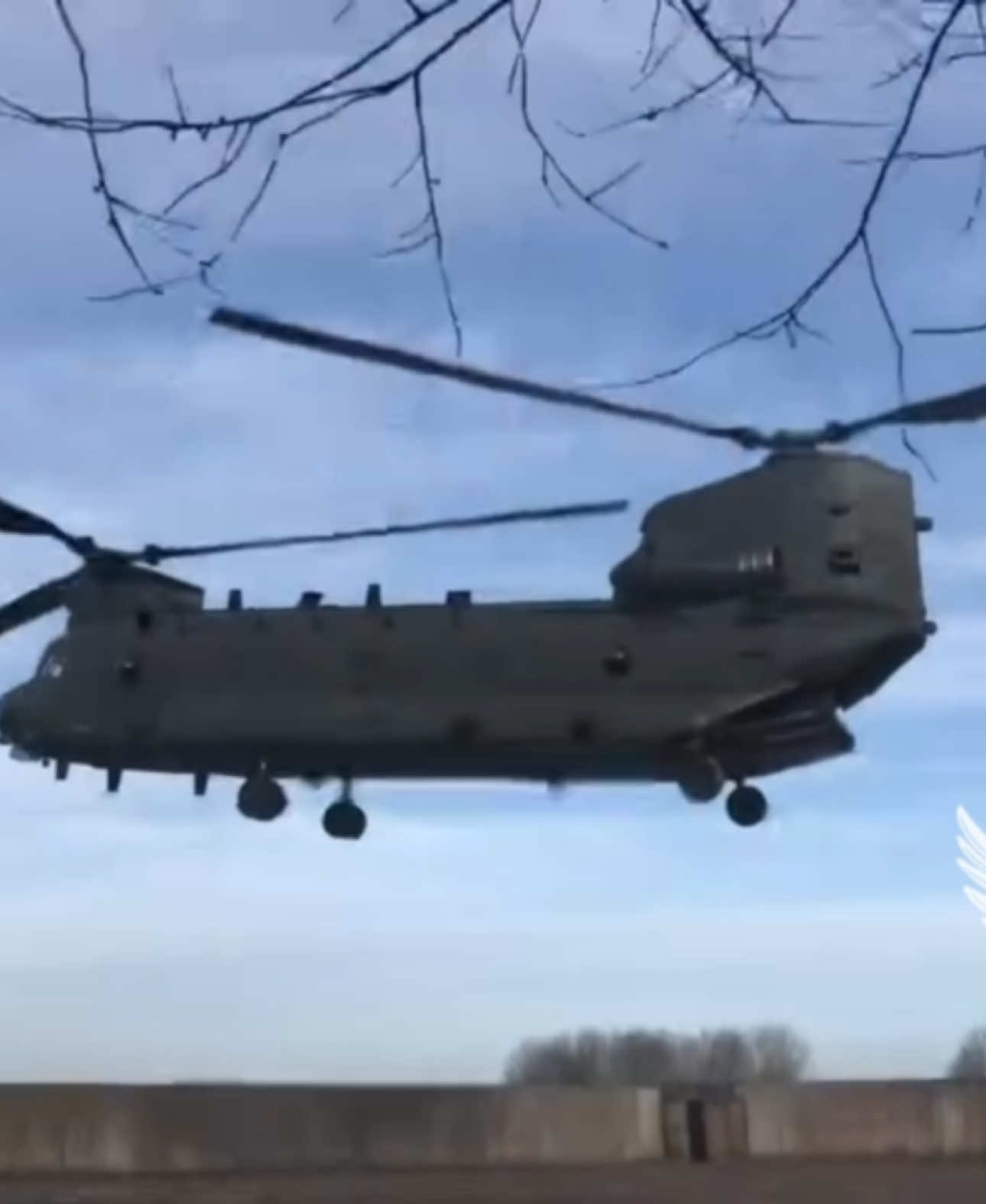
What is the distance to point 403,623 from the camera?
108 ft

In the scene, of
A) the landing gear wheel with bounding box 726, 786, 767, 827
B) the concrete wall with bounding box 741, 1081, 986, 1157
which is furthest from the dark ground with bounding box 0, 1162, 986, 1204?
the landing gear wheel with bounding box 726, 786, 767, 827

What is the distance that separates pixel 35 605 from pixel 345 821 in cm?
507

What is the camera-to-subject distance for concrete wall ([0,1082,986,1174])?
2630 cm

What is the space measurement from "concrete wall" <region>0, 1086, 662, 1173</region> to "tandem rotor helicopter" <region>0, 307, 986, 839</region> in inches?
210

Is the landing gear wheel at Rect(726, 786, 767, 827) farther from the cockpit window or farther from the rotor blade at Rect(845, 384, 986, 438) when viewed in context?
the rotor blade at Rect(845, 384, 986, 438)

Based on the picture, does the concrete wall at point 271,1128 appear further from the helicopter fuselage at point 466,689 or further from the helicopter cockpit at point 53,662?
the helicopter cockpit at point 53,662

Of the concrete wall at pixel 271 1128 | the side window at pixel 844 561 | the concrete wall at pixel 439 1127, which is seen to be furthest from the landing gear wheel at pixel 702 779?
the concrete wall at pixel 271 1128

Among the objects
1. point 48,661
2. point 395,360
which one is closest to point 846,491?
point 48,661

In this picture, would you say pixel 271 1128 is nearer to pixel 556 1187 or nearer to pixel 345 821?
pixel 556 1187

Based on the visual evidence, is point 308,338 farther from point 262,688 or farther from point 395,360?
point 262,688

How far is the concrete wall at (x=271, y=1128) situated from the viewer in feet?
86.0

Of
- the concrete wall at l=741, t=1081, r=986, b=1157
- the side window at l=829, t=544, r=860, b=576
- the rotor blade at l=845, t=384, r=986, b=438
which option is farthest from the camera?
the side window at l=829, t=544, r=860, b=576

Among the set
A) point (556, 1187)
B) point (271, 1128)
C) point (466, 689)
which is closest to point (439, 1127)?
point (271, 1128)

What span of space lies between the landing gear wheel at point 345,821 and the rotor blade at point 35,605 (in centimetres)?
426
